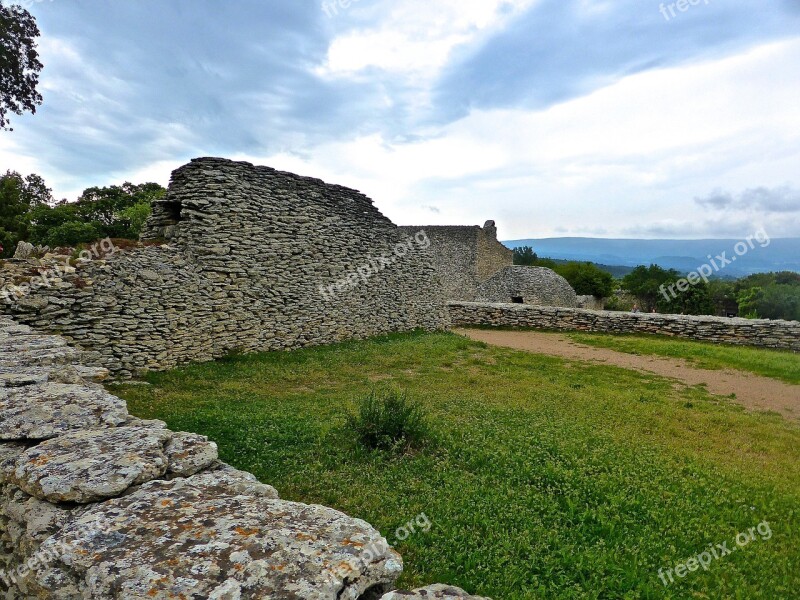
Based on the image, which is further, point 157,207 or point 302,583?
point 157,207

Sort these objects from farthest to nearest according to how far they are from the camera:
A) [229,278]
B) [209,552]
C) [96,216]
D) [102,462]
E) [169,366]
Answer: [96,216], [229,278], [169,366], [102,462], [209,552]

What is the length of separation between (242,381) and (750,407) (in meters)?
9.76

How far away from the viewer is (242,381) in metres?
8.90

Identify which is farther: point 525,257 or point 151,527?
point 525,257

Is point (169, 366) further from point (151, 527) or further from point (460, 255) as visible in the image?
point (460, 255)

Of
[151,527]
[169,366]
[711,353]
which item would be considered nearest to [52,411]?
[151,527]

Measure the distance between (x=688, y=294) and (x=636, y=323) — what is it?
1934 cm

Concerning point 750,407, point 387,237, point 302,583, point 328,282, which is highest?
point 387,237

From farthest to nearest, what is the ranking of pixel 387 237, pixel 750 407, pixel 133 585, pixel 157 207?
pixel 387 237 < pixel 157 207 < pixel 750 407 < pixel 133 585

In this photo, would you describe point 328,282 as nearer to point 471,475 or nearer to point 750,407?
point 471,475

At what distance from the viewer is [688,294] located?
3347 centimetres

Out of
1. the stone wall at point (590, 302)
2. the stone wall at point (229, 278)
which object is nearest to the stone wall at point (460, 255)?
the stone wall at point (590, 302)

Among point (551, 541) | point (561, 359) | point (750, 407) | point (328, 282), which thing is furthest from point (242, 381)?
point (750, 407)

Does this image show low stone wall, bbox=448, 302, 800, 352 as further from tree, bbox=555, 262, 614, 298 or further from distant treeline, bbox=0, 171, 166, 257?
tree, bbox=555, 262, 614, 298
